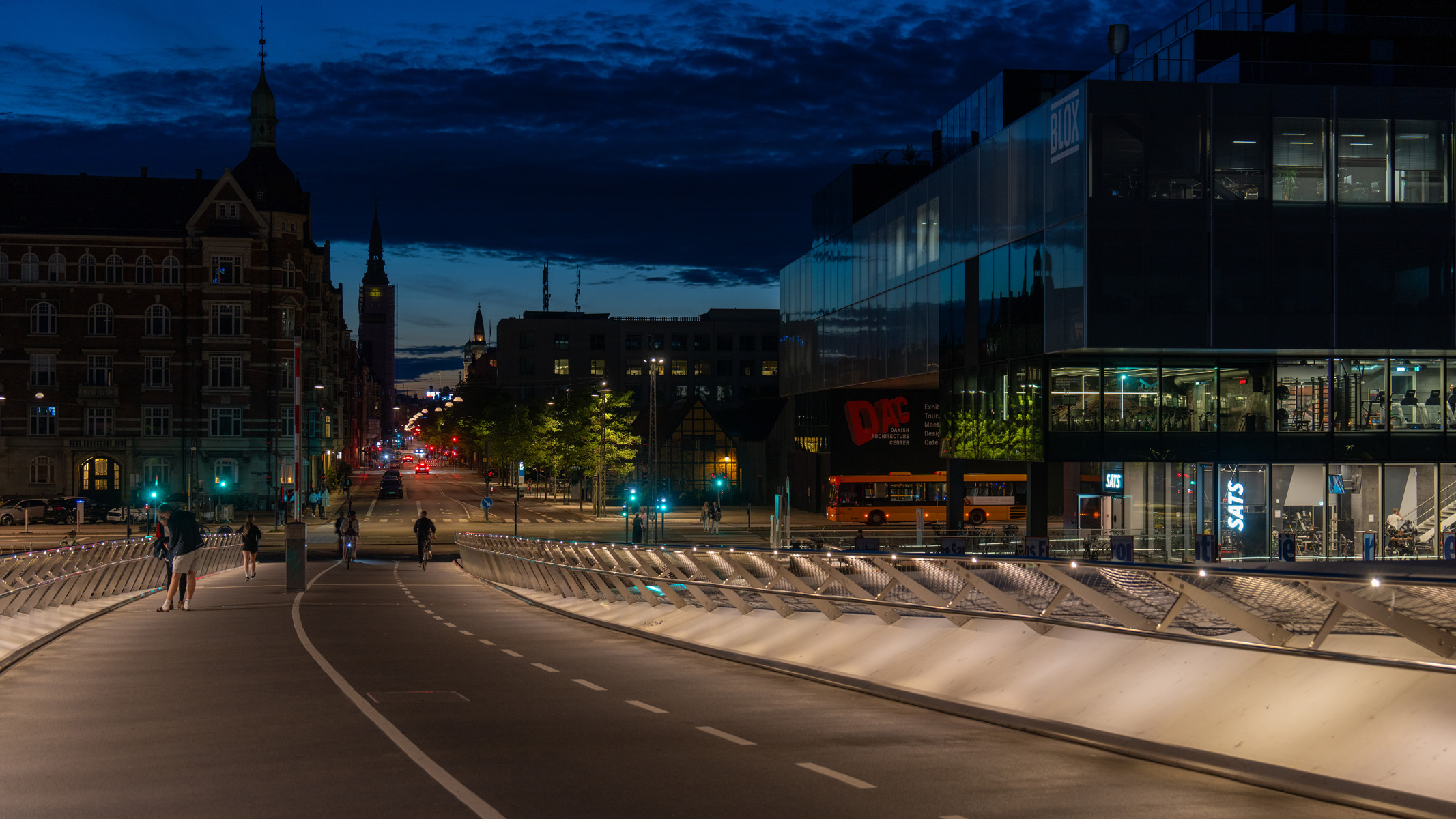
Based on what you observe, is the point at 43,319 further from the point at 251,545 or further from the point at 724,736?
the point at 724,736

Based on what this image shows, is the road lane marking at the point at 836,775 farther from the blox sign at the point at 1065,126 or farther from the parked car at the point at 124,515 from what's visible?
the parked car at the point at 124,515

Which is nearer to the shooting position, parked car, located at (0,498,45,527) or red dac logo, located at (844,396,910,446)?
parked car, located at (0,498,45,527)

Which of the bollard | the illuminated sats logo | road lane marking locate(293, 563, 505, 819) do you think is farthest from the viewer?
the illuminated sats logo

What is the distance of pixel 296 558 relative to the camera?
2856cm

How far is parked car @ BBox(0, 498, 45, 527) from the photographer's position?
231 ft

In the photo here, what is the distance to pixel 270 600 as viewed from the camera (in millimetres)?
26938

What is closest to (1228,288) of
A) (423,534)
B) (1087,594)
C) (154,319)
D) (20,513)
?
(423,534)

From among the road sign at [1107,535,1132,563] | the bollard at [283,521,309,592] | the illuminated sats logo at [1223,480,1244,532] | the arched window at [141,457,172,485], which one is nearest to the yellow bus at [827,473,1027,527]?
the illuminated sats logo at [1223,480,1244,532]

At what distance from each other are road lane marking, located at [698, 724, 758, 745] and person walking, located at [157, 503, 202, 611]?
43.6 feet

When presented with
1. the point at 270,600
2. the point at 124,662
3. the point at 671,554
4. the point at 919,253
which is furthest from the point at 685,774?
the point at 919,253

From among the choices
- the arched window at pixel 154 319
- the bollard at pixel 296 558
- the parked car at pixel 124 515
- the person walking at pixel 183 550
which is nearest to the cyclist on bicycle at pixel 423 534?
the bollard at pixel 296 558

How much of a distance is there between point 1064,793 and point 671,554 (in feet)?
42.8

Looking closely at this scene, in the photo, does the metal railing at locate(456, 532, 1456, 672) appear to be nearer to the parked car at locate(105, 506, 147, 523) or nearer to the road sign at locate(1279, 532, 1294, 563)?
the road sign at locate(1279, 532, 1294, 563)

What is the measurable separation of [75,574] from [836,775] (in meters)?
18.4
